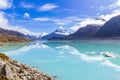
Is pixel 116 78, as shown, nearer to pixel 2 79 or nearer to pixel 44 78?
pixel 44 78

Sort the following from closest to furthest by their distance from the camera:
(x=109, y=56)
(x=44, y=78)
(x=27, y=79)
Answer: (x=27, y=79)
(x=44, y=78)
(x=109, y=56)

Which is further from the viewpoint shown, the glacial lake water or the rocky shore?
the glacial lake water

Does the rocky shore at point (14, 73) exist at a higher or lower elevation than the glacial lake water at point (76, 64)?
higher

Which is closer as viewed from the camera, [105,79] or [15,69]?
[15,69]

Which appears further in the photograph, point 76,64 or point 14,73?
point 76,64

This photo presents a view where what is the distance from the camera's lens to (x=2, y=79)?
2044cm

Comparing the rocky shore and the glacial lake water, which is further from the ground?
the rocky shore

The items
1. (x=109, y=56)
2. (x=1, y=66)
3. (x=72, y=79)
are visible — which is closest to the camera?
(x=1, y=66)

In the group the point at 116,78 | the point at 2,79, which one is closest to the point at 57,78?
the point at 116,78

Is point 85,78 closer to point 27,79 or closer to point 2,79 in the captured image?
point 27,79

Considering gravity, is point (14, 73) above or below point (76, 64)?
above

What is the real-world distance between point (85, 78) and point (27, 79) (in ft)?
27.3

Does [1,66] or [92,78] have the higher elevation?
[1,66]

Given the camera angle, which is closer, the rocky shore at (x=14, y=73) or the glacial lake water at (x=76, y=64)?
the rocky shore at (x=14, y=73)
